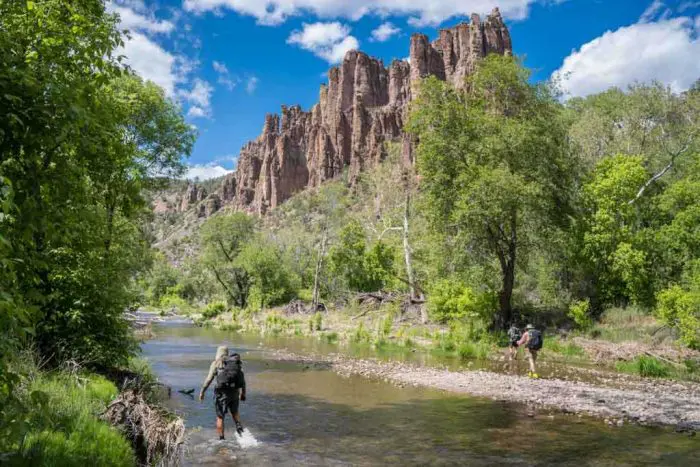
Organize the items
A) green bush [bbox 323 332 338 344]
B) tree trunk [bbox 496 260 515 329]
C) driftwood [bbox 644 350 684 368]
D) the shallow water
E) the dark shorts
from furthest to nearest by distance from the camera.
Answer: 1. green bush [bbox 323 332 338 344]
2. tree trunk [bbox 496 260 515 329]
3. driftwood [bbox 644 350 684 368]
4. the dark shorts
5. the shallow water

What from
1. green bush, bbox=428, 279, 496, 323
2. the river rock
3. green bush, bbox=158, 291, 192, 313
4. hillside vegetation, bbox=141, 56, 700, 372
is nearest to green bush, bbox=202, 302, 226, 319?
green bush, bbox=158, 291, 192, 313

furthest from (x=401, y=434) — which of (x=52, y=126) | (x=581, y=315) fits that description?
(x=581, y=315)

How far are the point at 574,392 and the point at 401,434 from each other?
7.04 metres

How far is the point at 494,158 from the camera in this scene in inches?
1096

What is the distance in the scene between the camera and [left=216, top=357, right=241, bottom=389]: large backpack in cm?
1122

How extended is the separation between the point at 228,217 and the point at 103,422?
202 ft

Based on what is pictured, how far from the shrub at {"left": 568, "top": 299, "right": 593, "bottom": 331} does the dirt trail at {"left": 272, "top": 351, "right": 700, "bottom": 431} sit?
859cm

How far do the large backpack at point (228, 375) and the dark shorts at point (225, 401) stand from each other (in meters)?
0.12

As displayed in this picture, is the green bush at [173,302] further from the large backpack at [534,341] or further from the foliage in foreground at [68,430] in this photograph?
the foliage in foreground at [68,430]

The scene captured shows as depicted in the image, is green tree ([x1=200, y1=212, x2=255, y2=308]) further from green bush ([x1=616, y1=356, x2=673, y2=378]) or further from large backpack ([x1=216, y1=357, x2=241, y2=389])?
large backpack ([x1=216, y1=357, x2=241, y2=389])

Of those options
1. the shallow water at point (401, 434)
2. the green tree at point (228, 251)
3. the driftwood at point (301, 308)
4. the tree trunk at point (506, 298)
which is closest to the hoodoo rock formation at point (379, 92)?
the green tree at point (228, 251)

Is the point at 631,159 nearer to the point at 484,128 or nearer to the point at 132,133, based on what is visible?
the point at 484,128

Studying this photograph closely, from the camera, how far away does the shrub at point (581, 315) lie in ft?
88.5

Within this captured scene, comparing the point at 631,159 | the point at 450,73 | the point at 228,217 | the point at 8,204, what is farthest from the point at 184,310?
the point at 450,73
